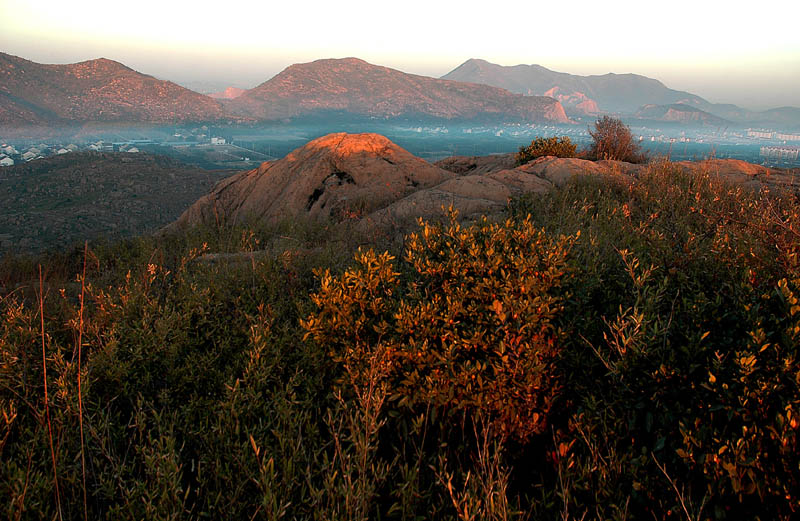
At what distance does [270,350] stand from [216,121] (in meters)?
177

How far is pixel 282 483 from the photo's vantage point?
234 centimetres

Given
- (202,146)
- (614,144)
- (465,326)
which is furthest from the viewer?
(202,146)

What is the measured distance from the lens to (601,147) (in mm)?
17000

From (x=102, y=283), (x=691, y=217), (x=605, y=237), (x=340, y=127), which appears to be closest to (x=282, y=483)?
(x=605, y=237)

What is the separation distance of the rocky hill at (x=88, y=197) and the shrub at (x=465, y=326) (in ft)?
97.4

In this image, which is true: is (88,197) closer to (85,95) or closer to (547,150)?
(547,150)

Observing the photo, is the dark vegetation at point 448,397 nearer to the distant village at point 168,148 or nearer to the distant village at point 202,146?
the distant village at point 202,146

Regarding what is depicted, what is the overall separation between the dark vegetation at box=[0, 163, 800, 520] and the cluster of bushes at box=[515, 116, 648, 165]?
484 inches

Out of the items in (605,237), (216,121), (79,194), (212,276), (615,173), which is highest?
(216,121)

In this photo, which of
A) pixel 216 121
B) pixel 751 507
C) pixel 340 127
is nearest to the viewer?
pixel 751 507

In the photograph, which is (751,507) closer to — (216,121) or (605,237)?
(605,237)

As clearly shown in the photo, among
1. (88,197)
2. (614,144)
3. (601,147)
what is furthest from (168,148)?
(614,144)

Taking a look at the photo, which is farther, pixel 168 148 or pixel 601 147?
pixel 168 148

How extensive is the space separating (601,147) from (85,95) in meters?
163
